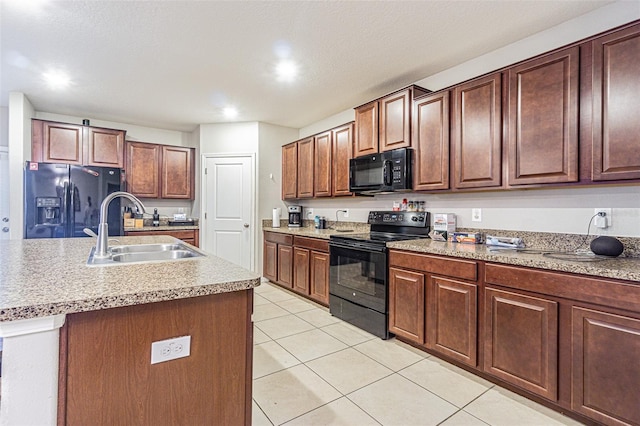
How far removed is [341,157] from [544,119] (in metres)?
2.11

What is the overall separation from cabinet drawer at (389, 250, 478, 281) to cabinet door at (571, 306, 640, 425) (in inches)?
22.8

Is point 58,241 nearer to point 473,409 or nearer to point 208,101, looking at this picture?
point 208,101

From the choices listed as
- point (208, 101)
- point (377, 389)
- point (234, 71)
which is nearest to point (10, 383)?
point (377, 389)

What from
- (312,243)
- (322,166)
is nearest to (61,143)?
(322,166)

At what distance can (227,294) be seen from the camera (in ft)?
3.96

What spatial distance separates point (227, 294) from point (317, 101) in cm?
317

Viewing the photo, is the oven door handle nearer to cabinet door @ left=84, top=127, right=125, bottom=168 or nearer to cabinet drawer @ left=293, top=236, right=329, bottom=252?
cabinet drawer @ left=293, top=236, right=329, bottom=252

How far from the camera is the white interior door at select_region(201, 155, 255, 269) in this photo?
4711mm

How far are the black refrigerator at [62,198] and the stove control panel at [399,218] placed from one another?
3396 millimetres

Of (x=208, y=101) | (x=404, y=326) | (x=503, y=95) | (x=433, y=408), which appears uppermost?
(x=208, y=101)

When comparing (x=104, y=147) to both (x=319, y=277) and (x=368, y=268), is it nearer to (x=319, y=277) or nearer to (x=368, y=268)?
(x=319, y=277)

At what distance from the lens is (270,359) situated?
2363 millimetres

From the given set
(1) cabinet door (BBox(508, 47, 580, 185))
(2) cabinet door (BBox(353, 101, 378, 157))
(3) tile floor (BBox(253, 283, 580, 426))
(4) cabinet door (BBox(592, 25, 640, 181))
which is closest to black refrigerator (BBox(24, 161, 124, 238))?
(3) tile floor (BBox(253, 283, 580, 426))

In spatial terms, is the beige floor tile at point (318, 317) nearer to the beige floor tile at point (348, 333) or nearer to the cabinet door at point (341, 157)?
the beige floor tile at point (348, 333)
